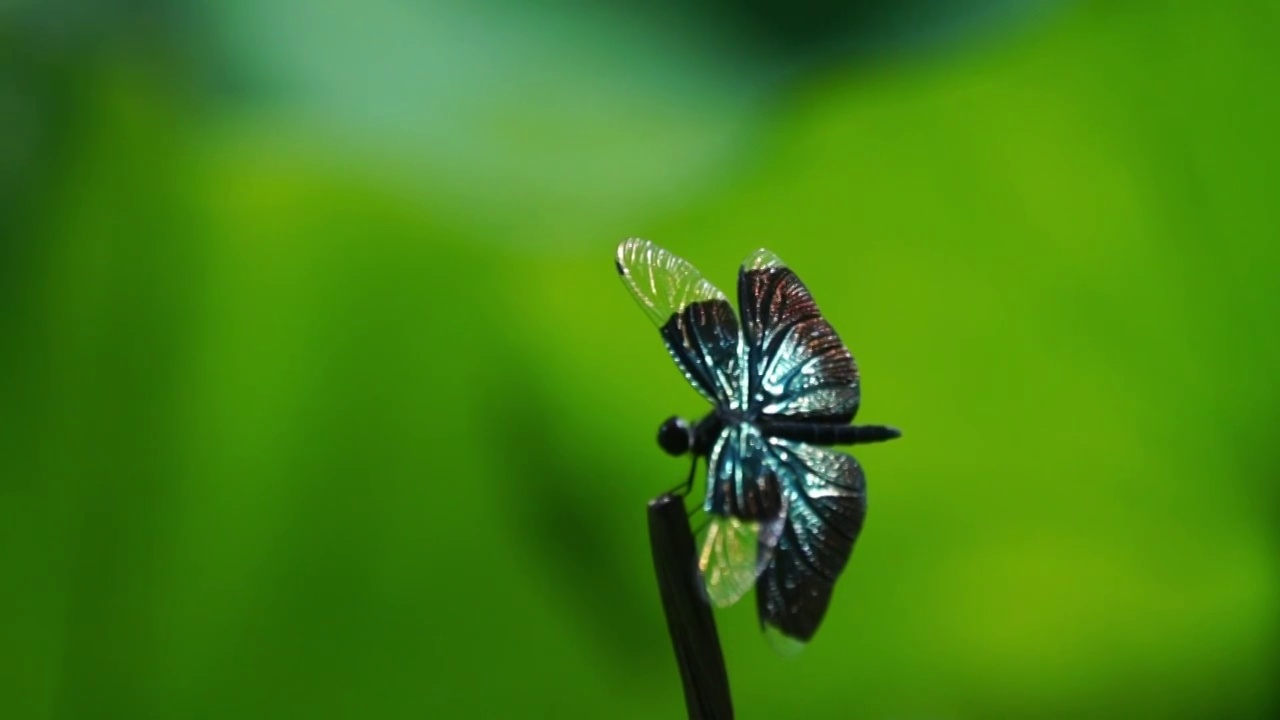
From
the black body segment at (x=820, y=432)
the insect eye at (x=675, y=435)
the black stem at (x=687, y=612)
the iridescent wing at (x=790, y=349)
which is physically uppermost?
the iridescent wing at (x=790, y=349)

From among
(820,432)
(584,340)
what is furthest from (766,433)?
(584,340)

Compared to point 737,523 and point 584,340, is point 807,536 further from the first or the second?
point 584,340

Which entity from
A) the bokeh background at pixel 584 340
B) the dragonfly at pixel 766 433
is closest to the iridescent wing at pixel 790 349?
the dragonfly at pixel 766 433

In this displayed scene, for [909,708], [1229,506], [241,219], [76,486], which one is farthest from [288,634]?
[1229,506]

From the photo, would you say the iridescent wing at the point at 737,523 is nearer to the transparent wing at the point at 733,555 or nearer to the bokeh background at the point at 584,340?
the transparent wing at the point at 733,555

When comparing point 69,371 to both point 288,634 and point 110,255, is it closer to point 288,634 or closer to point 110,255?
point 110,255

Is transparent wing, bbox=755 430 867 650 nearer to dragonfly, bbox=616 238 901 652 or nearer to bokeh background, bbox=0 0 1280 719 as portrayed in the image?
dragonfly, bbox=616 238 901 652
